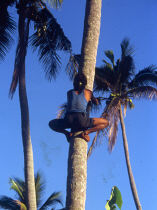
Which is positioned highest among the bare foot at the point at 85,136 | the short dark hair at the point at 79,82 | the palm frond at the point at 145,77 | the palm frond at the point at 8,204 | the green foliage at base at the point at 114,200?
the palm frond at the point at 145,77

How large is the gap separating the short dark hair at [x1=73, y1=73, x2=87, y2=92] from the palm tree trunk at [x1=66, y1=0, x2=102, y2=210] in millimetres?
158

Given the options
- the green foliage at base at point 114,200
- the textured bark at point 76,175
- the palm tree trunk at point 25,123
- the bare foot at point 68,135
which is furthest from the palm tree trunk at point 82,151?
the palm tree trunk at point 25,123

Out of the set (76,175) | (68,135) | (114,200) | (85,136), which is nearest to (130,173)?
(114,200)

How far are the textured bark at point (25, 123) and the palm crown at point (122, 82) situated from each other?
5.73m

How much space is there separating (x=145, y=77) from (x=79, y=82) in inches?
424

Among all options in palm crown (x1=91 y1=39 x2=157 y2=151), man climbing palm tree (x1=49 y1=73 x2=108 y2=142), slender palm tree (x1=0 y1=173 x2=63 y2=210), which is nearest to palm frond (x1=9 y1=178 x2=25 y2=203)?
slender palm tree (x1=0 y1=173 x2=63 y2=210)

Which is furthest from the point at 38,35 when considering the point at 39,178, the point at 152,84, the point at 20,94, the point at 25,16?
the point at 39,178

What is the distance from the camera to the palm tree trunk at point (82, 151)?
567 centimetres

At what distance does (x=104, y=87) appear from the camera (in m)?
17.0

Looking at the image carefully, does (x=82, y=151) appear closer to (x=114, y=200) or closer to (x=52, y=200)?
(x=114, y=200)

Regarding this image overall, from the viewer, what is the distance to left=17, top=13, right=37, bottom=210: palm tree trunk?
9.84m

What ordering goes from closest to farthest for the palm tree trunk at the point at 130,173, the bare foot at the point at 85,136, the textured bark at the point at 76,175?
the textured bark at the point at 76,175
the bare foot at the point at 85,136
the palm tree trunk at the point at 130,173

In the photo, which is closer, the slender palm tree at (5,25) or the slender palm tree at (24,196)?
the slender palm tree at (5,25)

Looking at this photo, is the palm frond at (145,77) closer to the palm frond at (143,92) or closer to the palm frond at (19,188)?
the palm frond at (143,92)
